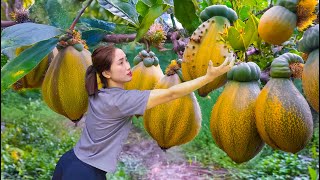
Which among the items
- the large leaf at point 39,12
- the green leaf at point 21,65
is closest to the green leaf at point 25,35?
the green leaf at point 21,65

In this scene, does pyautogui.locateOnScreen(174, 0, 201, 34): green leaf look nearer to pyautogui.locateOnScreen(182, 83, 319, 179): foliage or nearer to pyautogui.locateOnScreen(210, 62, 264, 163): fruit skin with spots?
pyautogui.locateOnScreen(210, 62, 264, 163): fruit skin with spots

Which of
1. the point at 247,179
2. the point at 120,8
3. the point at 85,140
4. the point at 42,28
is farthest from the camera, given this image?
the point at 247,179

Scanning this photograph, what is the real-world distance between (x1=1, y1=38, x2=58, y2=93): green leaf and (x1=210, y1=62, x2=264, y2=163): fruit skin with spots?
299mm

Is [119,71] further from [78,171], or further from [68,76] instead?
[78,171]

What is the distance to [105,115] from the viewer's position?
1.03 m

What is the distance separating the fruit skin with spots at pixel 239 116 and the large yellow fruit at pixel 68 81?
1.04 feet

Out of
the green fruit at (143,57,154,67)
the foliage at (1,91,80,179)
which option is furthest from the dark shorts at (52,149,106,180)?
the foliage at (1,91,80,179)

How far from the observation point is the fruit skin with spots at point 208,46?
0.78 meters

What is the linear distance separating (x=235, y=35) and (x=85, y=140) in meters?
0.47

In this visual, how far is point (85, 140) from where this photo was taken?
43.0 inches

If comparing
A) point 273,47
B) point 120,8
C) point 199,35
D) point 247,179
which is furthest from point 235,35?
point 247,179

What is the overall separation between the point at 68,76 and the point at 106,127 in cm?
13

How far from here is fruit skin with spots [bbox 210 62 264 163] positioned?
72 centimetres

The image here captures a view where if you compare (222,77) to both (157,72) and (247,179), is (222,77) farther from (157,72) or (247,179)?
(247,179)
